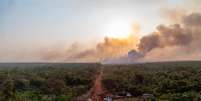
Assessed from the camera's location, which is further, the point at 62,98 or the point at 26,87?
the point at 26,87

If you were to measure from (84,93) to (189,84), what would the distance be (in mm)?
13064

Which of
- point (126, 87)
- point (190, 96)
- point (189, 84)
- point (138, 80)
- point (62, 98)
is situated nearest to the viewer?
point (190, 96)

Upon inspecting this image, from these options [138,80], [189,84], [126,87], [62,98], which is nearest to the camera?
[62,98]

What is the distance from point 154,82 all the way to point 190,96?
17735 millimetres

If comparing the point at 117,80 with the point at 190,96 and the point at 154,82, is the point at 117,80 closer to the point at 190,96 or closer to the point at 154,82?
the point at 154,82

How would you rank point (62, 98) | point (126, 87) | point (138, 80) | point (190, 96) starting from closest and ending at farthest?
1. point (190, 96)
2. point (62, 98)
3. point (126, 87)
4. point (138, 80)

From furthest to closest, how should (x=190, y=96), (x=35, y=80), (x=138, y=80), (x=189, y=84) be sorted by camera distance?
(x=138, y=80) → (x=35, y=80) → (x=189, y=84) → (x=190, y=96)

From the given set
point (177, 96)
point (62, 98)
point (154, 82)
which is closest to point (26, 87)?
point (62, 98)

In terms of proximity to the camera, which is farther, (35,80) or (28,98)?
(35,80)

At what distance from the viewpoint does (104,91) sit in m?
46.5

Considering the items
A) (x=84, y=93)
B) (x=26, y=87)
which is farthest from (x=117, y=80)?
(x=26, y=87)

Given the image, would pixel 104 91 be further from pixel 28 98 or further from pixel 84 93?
pixel 28 98

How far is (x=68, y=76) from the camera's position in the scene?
60312mm

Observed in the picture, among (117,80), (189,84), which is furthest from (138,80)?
(189,84)
